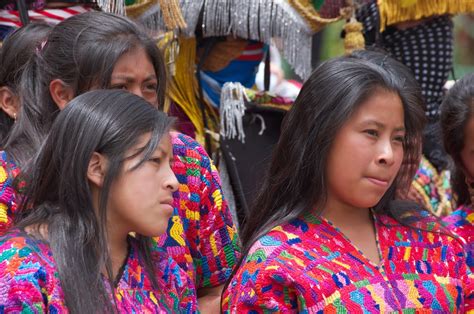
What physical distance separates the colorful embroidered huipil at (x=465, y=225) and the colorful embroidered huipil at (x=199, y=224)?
627 millimetres

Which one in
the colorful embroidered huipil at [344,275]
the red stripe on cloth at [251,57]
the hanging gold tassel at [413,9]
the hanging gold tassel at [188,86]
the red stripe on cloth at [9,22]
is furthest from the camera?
the hanging gold tassel at [413,9]

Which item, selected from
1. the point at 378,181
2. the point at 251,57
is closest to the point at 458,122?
the point at 378,181

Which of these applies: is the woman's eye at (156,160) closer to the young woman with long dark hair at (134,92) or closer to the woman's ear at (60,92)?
the young woman with long dark hair at (134,92)

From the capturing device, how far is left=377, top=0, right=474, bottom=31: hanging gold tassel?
12.7 ft

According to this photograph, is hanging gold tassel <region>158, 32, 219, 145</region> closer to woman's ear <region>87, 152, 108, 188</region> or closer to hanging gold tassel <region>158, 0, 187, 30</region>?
hanging gold tassel <region>158, 0, 187, 30</region>

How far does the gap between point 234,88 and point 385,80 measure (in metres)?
1.18

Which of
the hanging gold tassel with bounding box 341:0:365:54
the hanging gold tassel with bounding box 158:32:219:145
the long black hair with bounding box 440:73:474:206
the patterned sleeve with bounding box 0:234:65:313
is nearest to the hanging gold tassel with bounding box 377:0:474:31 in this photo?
the hanging gold tassel with bounding box 341:0:365:54

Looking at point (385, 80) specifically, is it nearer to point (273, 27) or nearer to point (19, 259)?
point (19, 259)

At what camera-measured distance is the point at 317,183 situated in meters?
2.32

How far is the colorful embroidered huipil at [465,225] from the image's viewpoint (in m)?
2.68

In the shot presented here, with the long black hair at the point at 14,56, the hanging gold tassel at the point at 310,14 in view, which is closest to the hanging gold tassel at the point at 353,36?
the hanging gold tassel at the point at 310,14

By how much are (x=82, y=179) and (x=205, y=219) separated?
60 centimetres

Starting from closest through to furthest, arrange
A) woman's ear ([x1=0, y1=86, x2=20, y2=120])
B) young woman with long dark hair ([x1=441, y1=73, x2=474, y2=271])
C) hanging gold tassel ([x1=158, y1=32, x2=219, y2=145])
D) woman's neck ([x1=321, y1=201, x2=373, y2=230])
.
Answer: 1. woman's neck ([x1=321, y1=201, x2=373, y2=230])
2. woman's ear ([x1=0, y1=86, x2=20, y2=120])
3. young woman with long dark hair ([x1=441, y1=73, x2=474, y2=271])
4. hanging gold tassel ([x1=158, y1=32, x2=219, y2=145])

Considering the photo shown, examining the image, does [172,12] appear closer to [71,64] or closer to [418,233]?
[71,64]
